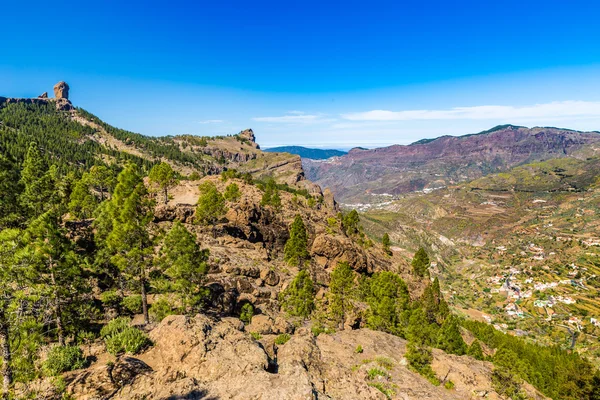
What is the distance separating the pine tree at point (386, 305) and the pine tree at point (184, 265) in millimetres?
40898

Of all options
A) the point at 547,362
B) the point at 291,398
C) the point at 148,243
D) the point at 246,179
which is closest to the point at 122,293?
the point at 148,243

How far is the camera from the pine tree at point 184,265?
38156 millimetres

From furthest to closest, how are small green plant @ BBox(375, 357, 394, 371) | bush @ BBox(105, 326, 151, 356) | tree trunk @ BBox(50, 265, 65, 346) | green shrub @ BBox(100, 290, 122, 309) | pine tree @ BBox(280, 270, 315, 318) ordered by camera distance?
pine tree @ BBox(280, 270, 315, 318), green shrub @ BBox(100, 290, 122, 309), small green plant @ BBox(375, 357, 394, 371), tree trunk @ BBox(50, 265, 65, 346), bush @ BBox(105, 326, 151, 356)

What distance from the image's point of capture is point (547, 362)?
9475 cm

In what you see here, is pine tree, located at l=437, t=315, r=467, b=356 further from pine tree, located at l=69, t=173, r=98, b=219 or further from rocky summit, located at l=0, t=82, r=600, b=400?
pine tree, located at l=69, t=173, r=98, b=219

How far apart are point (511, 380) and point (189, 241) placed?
50.5 m

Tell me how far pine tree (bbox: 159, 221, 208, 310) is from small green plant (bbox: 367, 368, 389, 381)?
23.0 m

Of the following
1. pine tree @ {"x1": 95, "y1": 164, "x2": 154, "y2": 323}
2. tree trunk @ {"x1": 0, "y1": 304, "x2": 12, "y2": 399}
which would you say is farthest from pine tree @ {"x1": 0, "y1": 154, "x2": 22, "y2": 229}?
tree trunk @ {"x1": 0, "y1": 304, "x2": 12, "y2": 399}

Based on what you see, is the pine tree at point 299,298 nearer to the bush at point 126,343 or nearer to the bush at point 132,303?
the bush at point 132,303

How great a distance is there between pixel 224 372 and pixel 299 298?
36671 mm

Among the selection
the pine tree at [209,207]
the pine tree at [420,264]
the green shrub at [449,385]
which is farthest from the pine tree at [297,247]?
the pine tree at [420,264]

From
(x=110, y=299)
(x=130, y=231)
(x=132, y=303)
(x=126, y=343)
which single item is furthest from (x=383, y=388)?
(x=110, y=299)

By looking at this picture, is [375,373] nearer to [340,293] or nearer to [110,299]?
[340,293]

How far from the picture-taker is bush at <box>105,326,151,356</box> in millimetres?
21328
